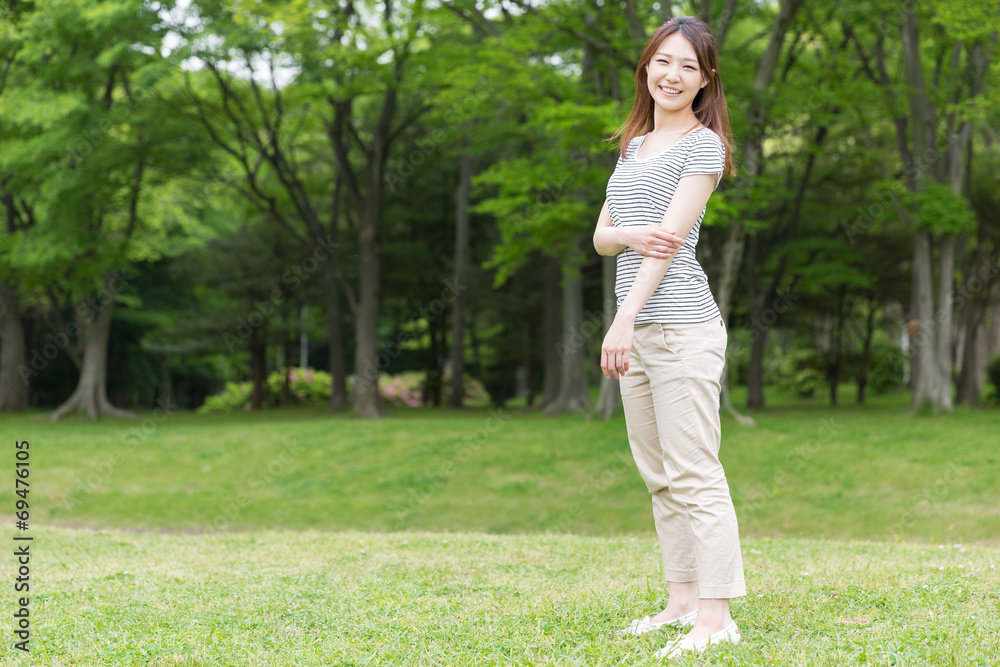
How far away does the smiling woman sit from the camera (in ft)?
8.76

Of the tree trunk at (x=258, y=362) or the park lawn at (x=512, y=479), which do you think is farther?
the tree trunk at (x=258, y=362)

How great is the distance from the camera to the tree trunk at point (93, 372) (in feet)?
60.8

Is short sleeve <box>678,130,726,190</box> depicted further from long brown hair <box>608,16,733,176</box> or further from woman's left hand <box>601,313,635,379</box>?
woman's left hand <box>601,313,635,379</box>

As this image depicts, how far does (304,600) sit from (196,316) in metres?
20.2

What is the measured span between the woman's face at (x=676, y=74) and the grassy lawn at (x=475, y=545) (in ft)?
5.66

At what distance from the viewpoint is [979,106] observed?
1250cm

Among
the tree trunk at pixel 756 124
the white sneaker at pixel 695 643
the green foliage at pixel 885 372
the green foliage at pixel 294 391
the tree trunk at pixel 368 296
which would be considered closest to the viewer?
the white sneaker at pixel 695 643

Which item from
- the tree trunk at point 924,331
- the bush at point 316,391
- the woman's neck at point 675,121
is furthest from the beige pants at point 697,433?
the bush at point 316,391

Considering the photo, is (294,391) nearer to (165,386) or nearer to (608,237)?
(165,386)

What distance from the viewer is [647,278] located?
268 centimetres

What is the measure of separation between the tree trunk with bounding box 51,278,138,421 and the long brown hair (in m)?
17.8

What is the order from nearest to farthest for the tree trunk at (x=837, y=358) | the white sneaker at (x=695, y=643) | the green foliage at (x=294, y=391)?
the white sneaker at (x=695, y=643) → the tree trunk at (x=837, y=358) → the green foliage at (x=294, y=391)

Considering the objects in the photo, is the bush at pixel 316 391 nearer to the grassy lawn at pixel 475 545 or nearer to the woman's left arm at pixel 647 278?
the grassy lawn at pixel 475 545

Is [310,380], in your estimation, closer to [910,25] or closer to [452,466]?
[452,466]
